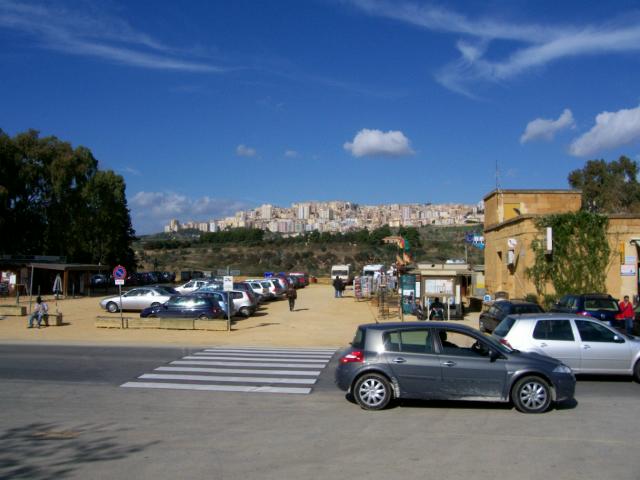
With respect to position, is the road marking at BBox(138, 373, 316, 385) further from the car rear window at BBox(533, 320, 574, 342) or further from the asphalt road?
the car rear window at BBox(533, 320, 574, 342)

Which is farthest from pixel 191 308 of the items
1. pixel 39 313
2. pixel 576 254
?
pixel 576 254

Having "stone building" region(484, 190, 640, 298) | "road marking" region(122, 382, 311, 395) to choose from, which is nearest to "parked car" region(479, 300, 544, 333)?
"stone building" region(484, 190, 640, 298)

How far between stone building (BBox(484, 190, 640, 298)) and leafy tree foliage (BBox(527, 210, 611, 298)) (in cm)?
49

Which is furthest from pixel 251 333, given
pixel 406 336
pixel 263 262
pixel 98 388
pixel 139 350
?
pixel 263 262

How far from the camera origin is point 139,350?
1914 cm

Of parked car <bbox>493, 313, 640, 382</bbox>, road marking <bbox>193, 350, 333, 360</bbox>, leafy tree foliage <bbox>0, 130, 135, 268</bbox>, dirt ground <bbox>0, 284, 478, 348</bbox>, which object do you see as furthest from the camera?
leafy tree foliage <bbox>0, 130, 135, 268</bbox>

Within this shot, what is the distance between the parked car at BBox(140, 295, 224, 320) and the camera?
26297 mm

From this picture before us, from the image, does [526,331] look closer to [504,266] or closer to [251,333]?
[251,333]

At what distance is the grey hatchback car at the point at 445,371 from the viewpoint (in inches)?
399

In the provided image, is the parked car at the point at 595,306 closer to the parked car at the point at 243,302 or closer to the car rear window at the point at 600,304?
the car rear window at the point at 600,304

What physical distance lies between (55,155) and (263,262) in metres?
47.1

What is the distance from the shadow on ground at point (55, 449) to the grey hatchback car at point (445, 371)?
12.1 feet

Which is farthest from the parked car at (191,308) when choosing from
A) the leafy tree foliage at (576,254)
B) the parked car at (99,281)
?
the parked car at (99,281)

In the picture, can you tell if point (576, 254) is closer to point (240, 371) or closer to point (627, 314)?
point (627, 314)
